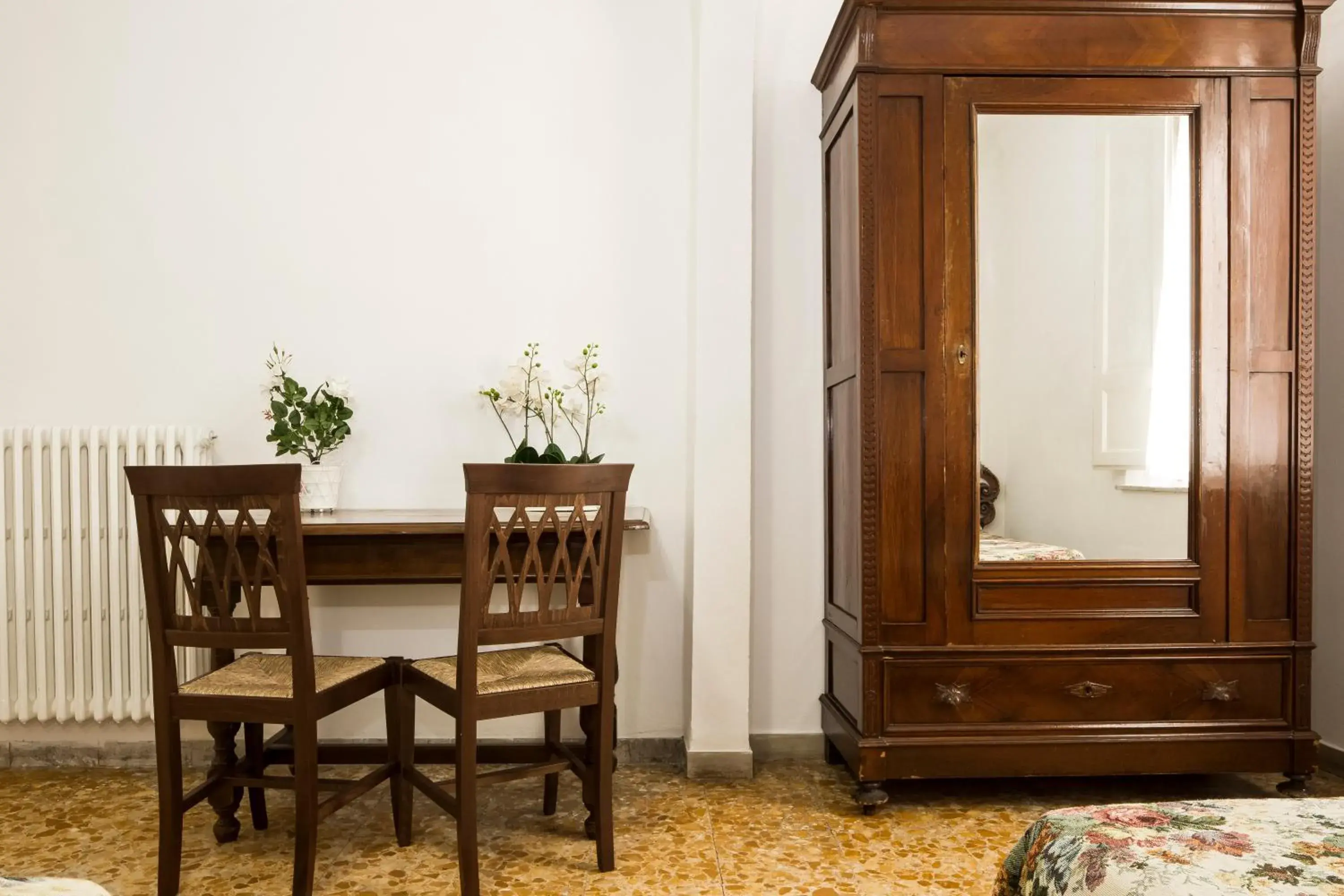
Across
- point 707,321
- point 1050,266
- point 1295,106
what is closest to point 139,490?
point 707,321

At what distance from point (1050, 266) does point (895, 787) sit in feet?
5.02

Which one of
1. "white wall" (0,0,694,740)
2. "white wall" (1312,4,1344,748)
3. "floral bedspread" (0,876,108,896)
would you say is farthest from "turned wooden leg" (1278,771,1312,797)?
"floral bedspread" (0,876,108,896)

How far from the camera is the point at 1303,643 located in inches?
102

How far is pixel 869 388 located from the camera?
2586 millimetres

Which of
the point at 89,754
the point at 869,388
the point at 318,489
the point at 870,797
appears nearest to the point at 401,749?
the point at 318,489

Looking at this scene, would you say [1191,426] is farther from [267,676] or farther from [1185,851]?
[267,676]

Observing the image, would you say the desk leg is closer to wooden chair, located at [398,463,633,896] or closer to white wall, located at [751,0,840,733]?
wooden chair, located at [398,463,633,896]

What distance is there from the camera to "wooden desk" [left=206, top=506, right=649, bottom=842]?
248 centimetres

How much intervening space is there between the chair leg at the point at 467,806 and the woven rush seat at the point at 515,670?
0.10 metres

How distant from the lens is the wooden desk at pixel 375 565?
2477 millimetres

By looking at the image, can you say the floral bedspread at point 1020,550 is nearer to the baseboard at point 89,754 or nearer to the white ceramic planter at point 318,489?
the baseboard at point 89,754

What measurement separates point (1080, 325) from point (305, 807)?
7.31 feet

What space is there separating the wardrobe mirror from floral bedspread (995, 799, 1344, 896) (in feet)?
4.45

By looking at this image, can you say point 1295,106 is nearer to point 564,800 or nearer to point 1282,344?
point 1282,344
